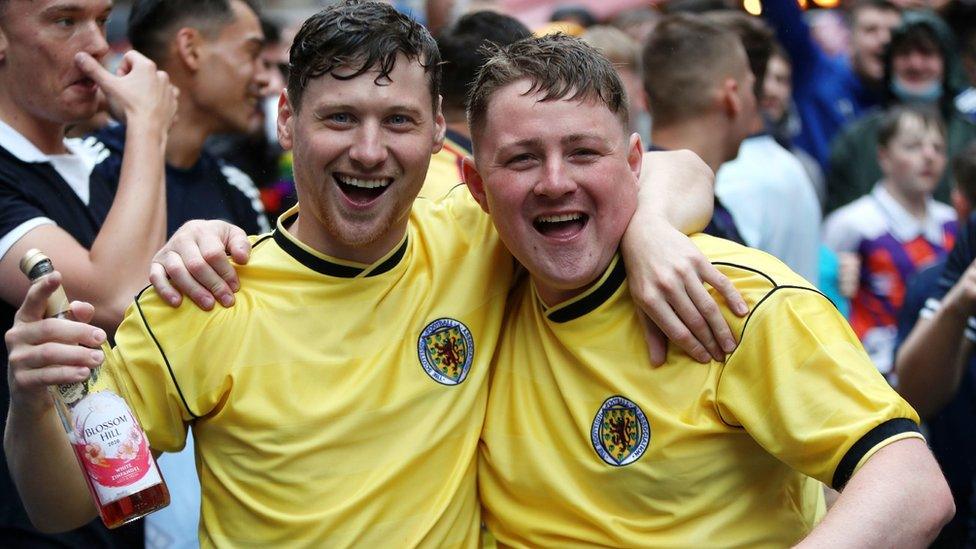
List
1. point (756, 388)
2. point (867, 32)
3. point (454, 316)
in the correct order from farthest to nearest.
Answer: point (867, 32) < point (454, 316) < point (756, 388)

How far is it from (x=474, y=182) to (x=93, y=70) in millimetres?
1501

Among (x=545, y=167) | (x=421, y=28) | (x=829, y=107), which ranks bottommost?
(x=829, y=107)

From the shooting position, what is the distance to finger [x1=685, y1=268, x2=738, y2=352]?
2.91m

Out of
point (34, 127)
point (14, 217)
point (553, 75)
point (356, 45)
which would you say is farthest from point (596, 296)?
point (34, 127)

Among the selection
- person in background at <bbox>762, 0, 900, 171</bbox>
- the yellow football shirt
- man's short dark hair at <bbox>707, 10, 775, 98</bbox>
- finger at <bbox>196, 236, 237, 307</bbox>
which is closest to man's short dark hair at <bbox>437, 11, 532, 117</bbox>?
the yellow football shirt

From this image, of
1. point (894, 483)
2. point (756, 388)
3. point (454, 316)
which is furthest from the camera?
point (454, 316)

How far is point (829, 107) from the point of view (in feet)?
32.2

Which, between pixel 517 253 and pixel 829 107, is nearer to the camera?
pixel 517 253

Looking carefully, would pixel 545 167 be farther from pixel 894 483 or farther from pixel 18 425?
pixel 18 425

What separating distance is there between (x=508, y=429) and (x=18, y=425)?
3.90ft

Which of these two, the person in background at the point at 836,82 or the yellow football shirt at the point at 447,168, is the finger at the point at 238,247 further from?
the person in background at the point at 836,82

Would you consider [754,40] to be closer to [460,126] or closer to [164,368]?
[460,126]

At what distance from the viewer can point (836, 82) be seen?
393 inches

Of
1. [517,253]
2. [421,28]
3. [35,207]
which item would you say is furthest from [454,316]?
[35,207]
